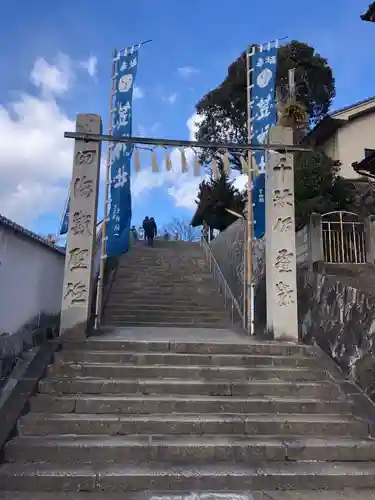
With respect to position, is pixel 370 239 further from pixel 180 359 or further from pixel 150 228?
pixel 150 228

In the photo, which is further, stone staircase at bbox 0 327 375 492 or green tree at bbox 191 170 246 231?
green tree at bbox 191 170 246 231

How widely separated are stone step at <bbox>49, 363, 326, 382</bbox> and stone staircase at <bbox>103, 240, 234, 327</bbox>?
14.7ft

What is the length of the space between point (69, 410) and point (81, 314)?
2.33m

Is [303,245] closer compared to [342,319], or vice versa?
[342,319]

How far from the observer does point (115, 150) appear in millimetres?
8672

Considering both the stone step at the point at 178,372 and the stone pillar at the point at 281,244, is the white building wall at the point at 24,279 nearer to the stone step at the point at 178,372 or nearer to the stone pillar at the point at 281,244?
the stone step at the point at 178,372

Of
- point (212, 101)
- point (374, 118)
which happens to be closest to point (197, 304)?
Result: point (374, 118)

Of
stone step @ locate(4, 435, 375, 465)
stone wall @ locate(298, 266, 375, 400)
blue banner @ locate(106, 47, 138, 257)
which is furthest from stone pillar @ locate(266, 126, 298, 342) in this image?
blue banner @ locate(106, 47, 138, 257)

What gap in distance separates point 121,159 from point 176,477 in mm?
6491

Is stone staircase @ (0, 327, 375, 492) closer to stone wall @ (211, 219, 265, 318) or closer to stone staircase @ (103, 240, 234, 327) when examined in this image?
stone staircase @ (103, 240, 234, 327)

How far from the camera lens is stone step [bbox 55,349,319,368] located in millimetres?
6227

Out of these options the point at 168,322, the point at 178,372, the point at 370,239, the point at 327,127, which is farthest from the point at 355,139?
the point at 178,372

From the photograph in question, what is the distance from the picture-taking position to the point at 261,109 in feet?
30.2

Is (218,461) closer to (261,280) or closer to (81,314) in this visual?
(81,314)
